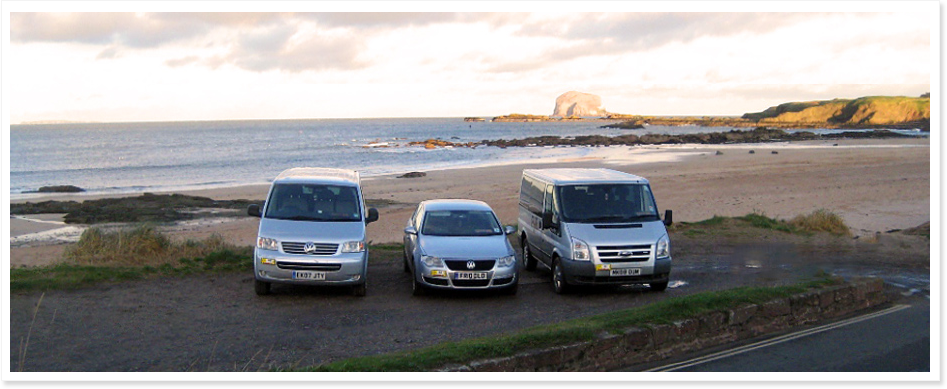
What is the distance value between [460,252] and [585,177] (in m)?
2.87

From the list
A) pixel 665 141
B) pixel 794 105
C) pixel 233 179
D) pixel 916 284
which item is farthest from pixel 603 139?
pixel 794 105

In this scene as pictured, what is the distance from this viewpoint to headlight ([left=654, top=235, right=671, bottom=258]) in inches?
447

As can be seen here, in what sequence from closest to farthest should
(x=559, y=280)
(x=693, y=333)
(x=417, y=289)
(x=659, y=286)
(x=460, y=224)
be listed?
(x=693, y=333), (x=417, y=289), (x=559, y=280), (x=659, y=286), (x=460, y=224)

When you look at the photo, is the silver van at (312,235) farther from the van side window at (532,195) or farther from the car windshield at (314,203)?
the van side window at (532,195)

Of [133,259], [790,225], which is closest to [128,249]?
[133,259]

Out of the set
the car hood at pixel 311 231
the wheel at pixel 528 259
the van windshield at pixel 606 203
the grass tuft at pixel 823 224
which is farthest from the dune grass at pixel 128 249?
the grass tuft at pixel 823 224

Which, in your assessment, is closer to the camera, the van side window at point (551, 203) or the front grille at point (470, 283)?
the front grille at point (470, 283)

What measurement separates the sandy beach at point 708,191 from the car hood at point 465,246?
7744 millimetres

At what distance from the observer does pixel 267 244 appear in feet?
35.8

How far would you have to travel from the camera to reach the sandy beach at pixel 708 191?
21.4 meters

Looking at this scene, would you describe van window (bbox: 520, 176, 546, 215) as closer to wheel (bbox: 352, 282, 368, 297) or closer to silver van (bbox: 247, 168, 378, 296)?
silver van (bbox: 247, 168, 378, 296)

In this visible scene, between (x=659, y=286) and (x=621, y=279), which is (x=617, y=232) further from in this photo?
(x=659, y=286)

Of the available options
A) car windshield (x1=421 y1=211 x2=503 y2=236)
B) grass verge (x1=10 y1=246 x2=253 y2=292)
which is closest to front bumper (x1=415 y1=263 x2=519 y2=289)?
car windshield (x1=421 y1=211 x2=503 y2=236)
